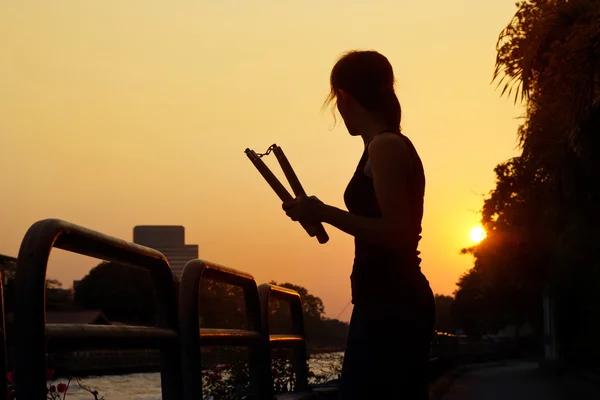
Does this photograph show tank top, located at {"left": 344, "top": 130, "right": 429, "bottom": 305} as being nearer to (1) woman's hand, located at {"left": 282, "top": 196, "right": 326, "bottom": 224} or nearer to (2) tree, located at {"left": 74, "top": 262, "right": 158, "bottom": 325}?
(1) woman's hand, located at {"left": 282, "top": 196, "right": 326, "bottom": 224}

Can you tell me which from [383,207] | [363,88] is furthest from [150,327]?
[363,88]

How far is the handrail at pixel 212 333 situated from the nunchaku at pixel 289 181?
35.4 inches

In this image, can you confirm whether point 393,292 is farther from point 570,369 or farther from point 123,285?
point 123,285

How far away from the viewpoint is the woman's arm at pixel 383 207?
3695 millimetres

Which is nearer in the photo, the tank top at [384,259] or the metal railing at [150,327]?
the metal railing at [150,327]

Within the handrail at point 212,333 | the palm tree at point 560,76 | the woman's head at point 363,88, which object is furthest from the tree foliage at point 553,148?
the woman's head at point 363,88

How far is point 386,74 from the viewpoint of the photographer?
396 cm

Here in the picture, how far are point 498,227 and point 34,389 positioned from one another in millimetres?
33474

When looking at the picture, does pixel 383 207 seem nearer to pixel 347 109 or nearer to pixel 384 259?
pixel 384 259

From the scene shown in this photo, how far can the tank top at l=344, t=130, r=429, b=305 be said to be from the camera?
3.80 meters

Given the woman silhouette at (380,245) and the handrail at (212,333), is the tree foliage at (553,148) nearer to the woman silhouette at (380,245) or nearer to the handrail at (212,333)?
the handrail at (212,333)

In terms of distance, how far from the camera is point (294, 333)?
735cm

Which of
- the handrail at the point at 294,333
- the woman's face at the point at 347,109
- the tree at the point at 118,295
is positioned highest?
the tree at the point at 118,295

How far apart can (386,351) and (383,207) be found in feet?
1.51
